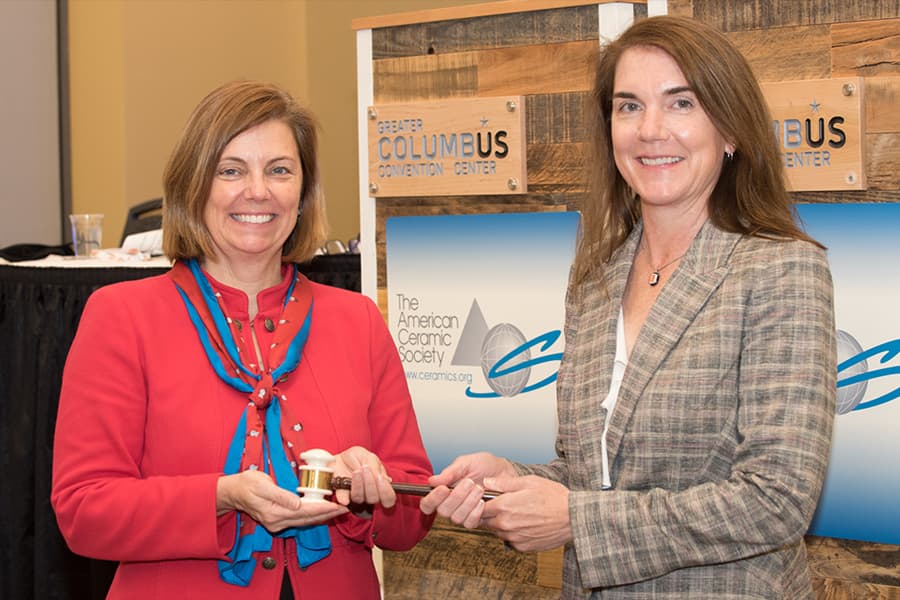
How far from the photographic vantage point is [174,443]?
6.18ft

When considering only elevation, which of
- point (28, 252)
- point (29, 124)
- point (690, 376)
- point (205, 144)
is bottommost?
point (690, 376)

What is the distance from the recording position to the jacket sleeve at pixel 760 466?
1.58 metres

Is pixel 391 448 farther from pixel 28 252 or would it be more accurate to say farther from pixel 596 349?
pixel 28 252

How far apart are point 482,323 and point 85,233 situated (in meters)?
1.97

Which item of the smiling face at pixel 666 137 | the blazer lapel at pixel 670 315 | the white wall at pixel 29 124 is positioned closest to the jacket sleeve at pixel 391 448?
the blazer lapel at pixel 670 315

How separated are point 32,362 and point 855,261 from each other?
95.5 inches

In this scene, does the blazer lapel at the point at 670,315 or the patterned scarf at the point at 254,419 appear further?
the patterned scarf at the point at 254,419

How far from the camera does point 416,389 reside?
2.78 metres

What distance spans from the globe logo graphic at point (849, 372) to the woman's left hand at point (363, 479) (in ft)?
3.20

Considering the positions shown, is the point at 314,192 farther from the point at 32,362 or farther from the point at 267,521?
the point at 32,362

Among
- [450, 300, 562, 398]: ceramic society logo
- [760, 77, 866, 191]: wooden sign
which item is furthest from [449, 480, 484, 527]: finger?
[760, 77, 866, 191]: wooden sign

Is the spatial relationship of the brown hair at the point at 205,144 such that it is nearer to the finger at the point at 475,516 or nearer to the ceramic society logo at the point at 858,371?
the finger at the point at 475,516

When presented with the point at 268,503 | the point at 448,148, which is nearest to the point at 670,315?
the point at 268,503

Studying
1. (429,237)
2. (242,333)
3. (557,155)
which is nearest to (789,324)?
(242,333)
